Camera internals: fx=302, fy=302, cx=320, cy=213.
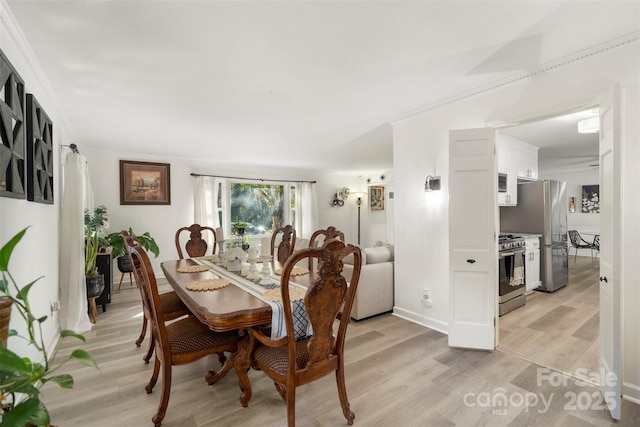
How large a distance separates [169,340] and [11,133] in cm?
158

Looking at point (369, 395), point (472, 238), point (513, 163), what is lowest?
point (369, 395)

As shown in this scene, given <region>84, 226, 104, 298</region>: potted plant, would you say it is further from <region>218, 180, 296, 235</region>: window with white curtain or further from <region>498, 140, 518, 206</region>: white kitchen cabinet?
<region>498, 140, 518, 206</region>: white kitchen cabinet

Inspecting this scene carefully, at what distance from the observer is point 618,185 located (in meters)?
1.83

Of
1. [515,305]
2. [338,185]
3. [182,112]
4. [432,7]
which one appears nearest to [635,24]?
[432,7]

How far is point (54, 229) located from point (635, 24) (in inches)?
194

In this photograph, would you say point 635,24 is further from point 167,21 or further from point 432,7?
point 167,21

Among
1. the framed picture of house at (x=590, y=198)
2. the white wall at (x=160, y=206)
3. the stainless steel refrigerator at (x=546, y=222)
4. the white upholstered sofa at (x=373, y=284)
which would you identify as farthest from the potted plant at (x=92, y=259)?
the framed picture of house at (x=590, y=198)

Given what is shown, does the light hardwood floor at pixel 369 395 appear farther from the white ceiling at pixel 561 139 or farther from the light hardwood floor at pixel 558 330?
the white ceiling at pixel 561 139

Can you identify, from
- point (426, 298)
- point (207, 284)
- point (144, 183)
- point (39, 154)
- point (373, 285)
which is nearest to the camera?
point (207, 284)

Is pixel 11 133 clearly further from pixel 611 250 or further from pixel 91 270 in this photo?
pixel 611 250

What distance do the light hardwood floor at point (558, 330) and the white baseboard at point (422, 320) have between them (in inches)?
20.9

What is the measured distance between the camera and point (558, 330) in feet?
10.8

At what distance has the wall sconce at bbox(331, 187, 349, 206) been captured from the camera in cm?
832

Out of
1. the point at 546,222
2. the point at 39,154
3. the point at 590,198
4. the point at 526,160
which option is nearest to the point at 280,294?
the point at 39,154
